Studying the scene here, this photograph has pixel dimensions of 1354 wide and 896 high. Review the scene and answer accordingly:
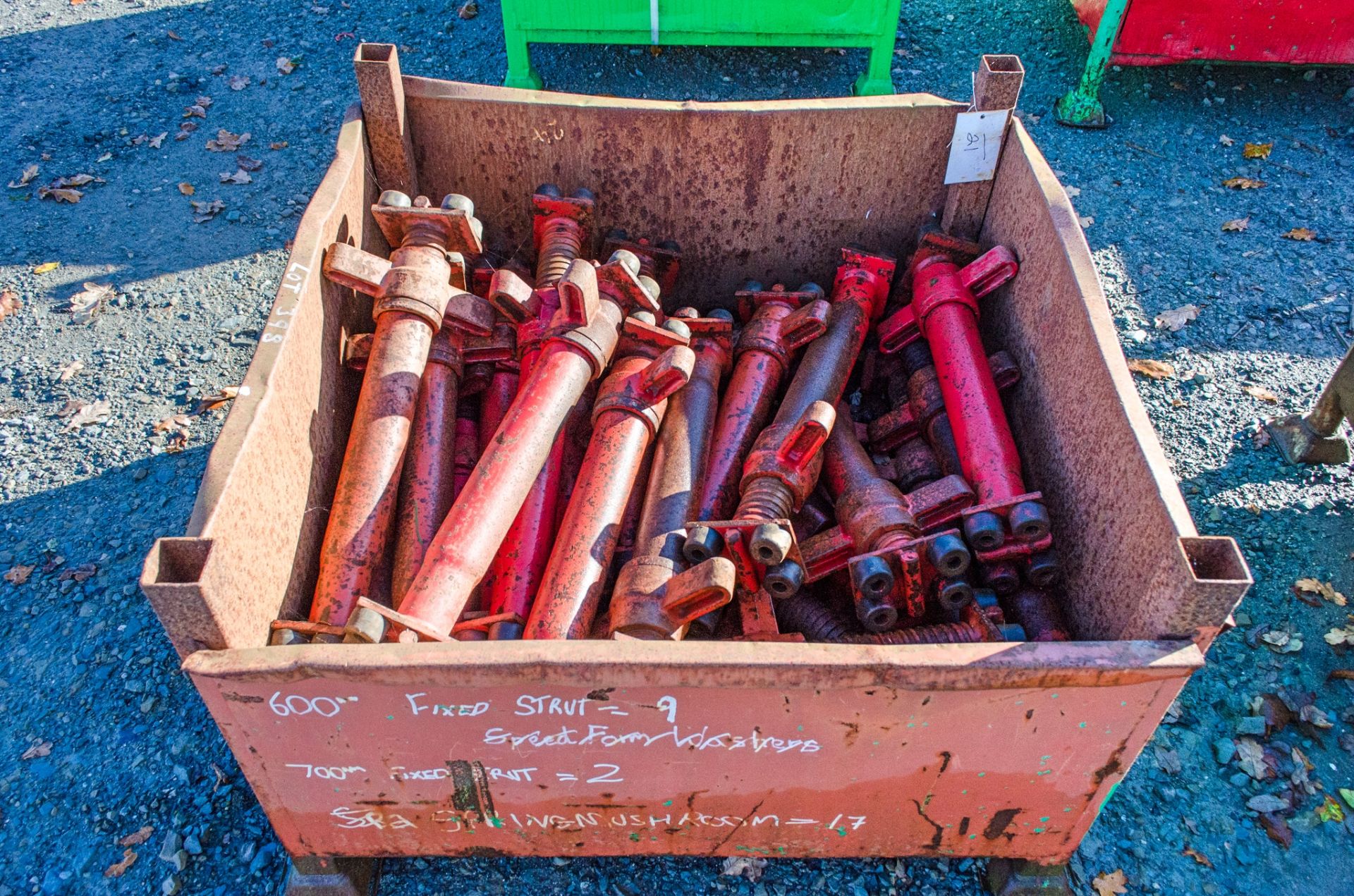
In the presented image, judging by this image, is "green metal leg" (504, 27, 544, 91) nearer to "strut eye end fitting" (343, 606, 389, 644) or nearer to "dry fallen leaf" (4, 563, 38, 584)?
"dry fallen leaf" (4, 563, 38, 584)

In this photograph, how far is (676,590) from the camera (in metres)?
1.98

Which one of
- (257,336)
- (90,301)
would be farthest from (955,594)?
(90,301)

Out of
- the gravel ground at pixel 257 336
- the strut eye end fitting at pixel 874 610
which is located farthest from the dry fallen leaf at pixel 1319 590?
the strut eye end fitting at pixel 874 610

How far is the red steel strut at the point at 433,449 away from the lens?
2.30m

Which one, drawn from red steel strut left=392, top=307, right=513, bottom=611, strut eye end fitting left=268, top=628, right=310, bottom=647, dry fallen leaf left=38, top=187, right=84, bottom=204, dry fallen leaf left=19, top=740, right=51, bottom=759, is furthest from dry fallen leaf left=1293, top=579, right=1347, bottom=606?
dry fallen leaf left=38, top=187, right=84, bottom=204

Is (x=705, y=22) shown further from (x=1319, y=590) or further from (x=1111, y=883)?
(x=1111, y=883)

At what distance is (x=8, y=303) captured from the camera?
4312 millimetres

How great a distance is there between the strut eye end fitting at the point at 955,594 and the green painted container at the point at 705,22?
4126 mm

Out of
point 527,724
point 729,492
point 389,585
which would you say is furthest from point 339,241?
point 527,724

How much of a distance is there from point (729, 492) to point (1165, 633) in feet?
3.66

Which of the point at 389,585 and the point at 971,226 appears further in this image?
the point at 971,226

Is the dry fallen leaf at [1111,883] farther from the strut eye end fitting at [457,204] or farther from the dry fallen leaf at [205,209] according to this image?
the dry fallen leaf at [205,209]

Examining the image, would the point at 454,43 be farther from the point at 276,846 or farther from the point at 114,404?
the point at 276,846

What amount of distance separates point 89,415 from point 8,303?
1068 mm
